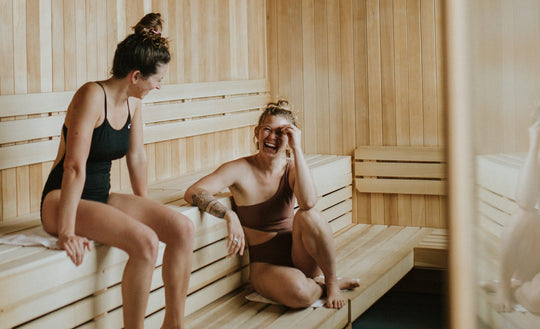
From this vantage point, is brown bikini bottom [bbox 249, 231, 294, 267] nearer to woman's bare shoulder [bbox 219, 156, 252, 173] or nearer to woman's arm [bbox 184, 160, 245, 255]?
woman's arm [bbox 184, 160, 245, 255]

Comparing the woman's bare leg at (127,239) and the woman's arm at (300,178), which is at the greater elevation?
the woman's arm at (300,178)

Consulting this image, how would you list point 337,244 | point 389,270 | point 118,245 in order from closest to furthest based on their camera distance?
1. point 118,245
2. point 389,270
3. point 337,244

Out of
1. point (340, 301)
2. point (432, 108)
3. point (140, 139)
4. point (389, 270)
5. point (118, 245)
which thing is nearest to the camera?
point (118, 245)

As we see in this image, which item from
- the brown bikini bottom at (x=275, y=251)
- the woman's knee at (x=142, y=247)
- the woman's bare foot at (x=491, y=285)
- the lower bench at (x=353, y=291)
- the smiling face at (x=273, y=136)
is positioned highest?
the smiling face at (x=273, y=136)

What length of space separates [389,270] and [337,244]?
0.65 metres

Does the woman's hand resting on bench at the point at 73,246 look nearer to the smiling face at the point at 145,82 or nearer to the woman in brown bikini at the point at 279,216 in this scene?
the smiling face at the point at 145,82

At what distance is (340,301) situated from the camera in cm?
296

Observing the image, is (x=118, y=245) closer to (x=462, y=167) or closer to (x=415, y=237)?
(x=462, y=167)

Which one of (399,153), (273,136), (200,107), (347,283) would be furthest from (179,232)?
(399,153)

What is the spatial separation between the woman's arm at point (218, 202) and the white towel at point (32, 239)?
74 cm

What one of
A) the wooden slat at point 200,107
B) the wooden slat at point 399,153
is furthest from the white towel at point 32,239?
the wooden slat at point 399,153

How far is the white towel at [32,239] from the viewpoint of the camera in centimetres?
234

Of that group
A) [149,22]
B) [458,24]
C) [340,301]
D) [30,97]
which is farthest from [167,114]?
[458,24]

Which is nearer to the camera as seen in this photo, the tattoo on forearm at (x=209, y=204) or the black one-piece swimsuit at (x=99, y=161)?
the black one-piece swimsuit at (x=99, y=161)
